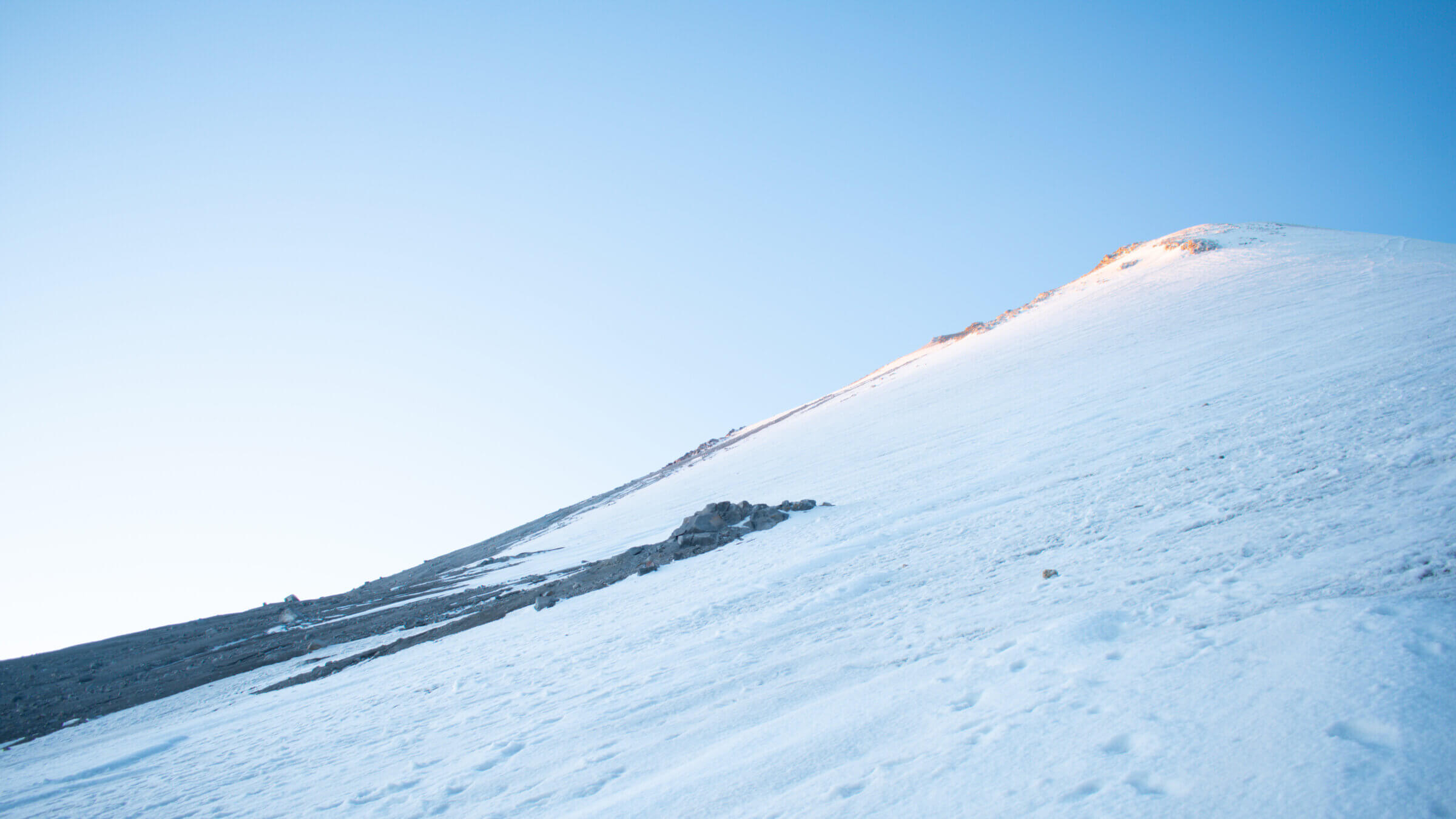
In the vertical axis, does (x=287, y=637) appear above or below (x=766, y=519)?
above

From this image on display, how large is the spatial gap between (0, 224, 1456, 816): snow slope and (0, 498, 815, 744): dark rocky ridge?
2.82 ft

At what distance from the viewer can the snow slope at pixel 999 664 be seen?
120 inches

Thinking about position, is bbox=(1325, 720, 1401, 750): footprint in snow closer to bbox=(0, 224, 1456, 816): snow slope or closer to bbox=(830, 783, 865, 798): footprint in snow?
bbox=(0, 224, 1456, 816): snow slope

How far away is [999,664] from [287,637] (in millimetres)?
17000

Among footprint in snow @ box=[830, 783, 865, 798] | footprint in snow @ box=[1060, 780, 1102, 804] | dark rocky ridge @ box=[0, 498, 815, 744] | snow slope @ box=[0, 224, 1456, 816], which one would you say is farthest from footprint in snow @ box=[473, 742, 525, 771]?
dark rocky ridge @ box=[0, 498, 815, 744]

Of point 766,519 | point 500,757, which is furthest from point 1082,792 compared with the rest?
Result: point 766,519

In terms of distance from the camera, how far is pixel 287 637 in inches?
587

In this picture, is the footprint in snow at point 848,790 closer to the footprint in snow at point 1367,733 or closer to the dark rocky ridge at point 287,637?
the footprint in snow at point 1367,733

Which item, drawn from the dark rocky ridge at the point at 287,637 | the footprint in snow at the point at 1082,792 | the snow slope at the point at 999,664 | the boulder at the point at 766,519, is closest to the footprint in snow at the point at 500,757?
the snow slope at the point at 999,664

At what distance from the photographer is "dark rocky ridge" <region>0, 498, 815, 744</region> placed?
11.0 meters

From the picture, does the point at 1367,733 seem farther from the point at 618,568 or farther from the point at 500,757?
the point at 618,568

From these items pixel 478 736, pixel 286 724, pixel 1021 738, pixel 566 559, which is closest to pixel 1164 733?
pixel 1021 738

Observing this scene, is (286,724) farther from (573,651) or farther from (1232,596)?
(1232,596)

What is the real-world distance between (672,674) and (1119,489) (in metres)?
6.24
